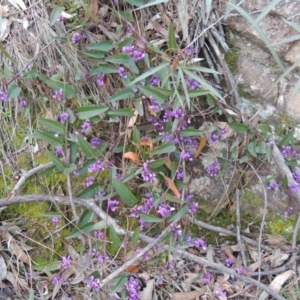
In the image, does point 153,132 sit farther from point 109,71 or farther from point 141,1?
point 141,1

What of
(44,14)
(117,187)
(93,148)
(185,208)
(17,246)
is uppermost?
(44,14)

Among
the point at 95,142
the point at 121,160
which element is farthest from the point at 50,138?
the point at 121,160

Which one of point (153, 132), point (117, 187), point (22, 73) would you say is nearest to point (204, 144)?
point (153, 132)

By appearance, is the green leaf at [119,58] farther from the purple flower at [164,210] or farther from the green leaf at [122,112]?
the purple flower at [164,210]

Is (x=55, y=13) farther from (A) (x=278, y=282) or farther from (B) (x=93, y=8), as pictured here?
(A) (x=278, y=282)

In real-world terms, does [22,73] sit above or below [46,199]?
above

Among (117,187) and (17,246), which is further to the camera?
(17,246)

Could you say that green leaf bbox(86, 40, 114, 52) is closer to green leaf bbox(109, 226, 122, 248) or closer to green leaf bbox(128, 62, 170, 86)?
green leaf bbox(128, 62, 170, 86)

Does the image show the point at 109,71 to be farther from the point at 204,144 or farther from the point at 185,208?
the point at 185,208
